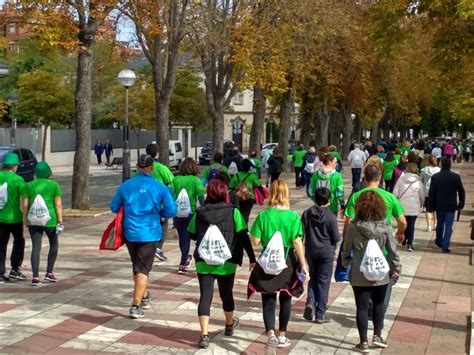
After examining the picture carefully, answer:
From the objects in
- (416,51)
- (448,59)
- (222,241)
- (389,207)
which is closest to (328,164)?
(389,207)

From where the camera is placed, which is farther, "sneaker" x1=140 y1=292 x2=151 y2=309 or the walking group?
"sneaker" x1=140 y1=292 x2=151 y2=309

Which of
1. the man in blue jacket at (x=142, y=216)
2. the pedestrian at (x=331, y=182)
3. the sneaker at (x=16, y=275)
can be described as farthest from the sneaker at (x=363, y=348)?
the sneaker at (x=16, y=275)

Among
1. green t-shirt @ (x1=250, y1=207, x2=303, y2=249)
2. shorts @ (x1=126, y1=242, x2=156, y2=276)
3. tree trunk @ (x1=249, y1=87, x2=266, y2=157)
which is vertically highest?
tree trunk @ (x1=249, y1=87, x2=266, y2=157)

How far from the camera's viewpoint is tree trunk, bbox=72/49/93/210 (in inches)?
848

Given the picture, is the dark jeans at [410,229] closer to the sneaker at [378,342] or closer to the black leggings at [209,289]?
the sneaker at [378,342]

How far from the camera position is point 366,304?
7.91m

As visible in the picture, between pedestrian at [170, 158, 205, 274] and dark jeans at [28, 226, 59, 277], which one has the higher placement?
pedestrian at [170, 158, 205, 274]

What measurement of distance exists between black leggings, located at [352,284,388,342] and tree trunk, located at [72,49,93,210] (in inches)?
575

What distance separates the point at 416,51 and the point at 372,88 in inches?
382

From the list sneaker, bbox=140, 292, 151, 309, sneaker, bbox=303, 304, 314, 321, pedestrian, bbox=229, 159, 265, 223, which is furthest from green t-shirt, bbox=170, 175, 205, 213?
sneaker, bbox=303, 304, 314, 321

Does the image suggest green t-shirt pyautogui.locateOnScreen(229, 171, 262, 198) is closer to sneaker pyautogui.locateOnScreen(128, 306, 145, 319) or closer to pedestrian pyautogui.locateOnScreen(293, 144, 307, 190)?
sneaker pyautogui.locateOnScreen(128, 306, 145, 319)

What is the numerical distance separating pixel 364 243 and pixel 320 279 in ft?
4.35

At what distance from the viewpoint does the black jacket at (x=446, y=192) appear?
1488 centimetres

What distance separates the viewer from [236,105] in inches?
3797
